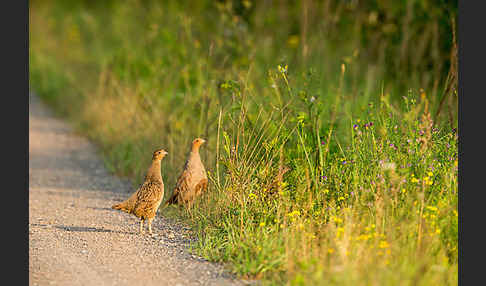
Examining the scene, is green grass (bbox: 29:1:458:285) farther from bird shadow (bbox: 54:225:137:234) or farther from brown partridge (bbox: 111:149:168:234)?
bird shadow (bbox: 54:225:137:234)

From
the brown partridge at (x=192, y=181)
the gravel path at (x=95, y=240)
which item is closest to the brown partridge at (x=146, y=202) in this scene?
the gravel path at (x=95, y=240)

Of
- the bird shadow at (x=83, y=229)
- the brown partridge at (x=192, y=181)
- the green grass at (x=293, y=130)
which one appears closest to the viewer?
the green grass at (x=293, y=130)

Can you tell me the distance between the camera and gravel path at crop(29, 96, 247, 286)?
4926 mm

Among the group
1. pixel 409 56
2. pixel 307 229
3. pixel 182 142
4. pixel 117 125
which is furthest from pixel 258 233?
pixel 409 56

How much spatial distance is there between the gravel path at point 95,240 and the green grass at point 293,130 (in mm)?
233

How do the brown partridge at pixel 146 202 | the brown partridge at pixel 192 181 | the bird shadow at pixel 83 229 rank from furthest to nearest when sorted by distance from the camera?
the brown partridge at pixel 192 181, the bird shadow at pixel 83 229, the brown partridge at pixel 146 202

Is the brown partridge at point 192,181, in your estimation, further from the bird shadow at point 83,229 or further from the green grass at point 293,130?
the bird shadow at point 83,229

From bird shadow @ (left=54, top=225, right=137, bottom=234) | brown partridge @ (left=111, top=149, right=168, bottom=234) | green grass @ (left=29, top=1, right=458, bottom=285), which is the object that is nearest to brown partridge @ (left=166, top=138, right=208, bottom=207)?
green grass @ (left=29, top=1, right=458, bottom=285)

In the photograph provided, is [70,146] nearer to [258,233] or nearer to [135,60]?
[135,60]

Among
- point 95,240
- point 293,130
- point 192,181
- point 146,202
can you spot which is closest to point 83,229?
point 95,240

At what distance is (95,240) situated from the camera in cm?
Answer: 575

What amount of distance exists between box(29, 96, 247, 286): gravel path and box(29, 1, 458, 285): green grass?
0.76ft

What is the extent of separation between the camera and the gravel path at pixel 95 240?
493cm

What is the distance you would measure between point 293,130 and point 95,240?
2.04 metres
